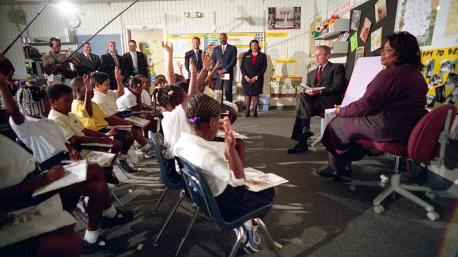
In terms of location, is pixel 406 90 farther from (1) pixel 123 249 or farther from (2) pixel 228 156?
(1) pixel 123 249

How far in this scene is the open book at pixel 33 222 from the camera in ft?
3.06

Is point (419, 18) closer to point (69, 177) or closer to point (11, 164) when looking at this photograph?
point (69, 177)

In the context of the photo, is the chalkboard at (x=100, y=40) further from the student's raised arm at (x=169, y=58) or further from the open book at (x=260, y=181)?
the open book at (x=260, y=181)

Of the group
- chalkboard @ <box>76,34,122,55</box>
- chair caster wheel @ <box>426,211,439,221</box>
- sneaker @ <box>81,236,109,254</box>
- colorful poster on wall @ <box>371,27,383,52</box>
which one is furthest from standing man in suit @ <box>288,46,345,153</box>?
chalkboard @ <box>76,34,122,55</box>

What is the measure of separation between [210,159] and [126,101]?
244 cm

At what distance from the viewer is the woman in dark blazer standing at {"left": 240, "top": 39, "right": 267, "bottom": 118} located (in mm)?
5902

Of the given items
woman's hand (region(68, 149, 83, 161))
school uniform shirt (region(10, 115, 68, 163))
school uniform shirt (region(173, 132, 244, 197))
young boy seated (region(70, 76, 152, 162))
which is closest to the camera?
school uniform shirt (region(173, 132, 244, 197))

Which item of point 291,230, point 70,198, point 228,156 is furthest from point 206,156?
point 291,230

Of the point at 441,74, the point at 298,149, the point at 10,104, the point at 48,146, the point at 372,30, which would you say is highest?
the point at 372,30

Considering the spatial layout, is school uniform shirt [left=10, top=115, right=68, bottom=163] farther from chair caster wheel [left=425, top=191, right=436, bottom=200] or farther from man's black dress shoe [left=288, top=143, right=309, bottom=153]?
chair caster wheel [left=425, top=191, right=436, bottom=200]

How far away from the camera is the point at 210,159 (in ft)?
3.72

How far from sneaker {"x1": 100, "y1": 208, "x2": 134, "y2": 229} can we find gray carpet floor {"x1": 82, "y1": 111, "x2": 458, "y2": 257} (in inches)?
1.7

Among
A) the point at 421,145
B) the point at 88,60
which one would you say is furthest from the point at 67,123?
the point at 88,60

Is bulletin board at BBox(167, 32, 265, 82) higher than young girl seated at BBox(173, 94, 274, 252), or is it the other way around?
bulletin board at BBox(167, 32, 265, 82)
